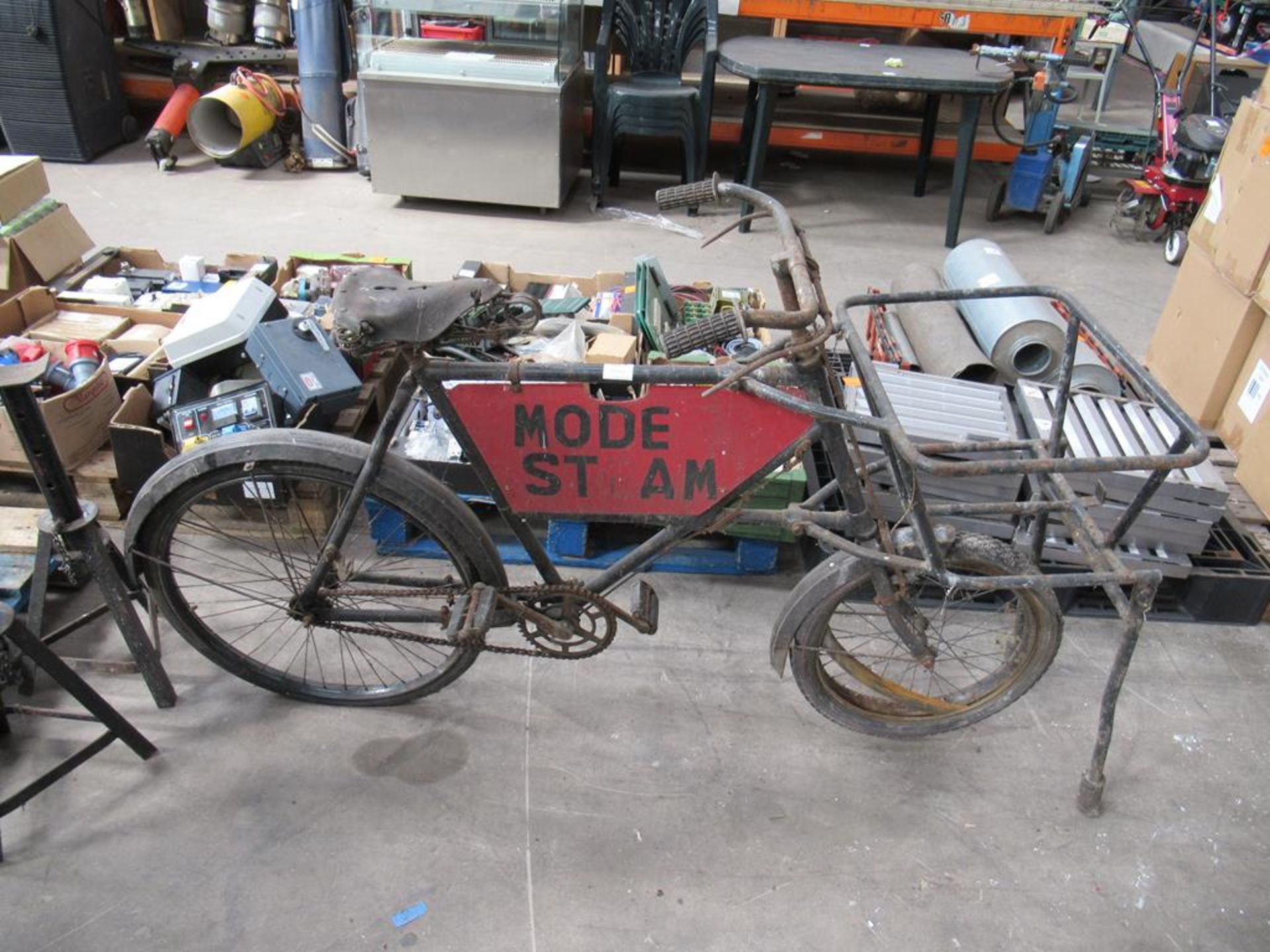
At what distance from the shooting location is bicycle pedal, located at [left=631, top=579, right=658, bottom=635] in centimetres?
231

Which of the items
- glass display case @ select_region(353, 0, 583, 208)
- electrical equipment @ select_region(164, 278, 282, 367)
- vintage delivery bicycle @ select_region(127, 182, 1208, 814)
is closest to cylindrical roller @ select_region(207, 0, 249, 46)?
glass display case @ select_region(353, 0, 583, 208)

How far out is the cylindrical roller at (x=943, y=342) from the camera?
351 centimetres

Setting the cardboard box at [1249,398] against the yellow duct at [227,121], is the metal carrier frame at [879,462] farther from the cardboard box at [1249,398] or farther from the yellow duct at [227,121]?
the yellow duct at [227,121]

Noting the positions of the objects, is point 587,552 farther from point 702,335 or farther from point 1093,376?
point 1093,376

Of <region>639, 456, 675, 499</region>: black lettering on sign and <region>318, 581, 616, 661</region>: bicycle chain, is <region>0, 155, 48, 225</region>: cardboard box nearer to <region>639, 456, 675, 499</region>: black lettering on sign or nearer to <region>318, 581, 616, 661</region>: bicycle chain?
<region>318, 581, 616, 661</region>: bicycle chain

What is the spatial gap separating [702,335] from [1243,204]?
281 centimetres

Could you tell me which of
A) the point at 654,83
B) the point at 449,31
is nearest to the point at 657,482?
the point at 654,83

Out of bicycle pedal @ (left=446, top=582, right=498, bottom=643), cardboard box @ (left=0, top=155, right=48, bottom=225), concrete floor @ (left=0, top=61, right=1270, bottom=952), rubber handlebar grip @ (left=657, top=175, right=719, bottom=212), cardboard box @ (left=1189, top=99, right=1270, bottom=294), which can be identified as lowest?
concrete floor @ (left=0, top=61, right=1270, bottom=952)

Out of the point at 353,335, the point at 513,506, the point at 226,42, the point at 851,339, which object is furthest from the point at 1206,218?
the point at 226,42

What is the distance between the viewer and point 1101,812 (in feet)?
7.66

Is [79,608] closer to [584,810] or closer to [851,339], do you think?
[584,810]

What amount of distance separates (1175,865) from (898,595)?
3.00 feet

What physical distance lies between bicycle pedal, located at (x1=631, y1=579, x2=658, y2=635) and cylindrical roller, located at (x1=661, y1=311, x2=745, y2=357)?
746mm

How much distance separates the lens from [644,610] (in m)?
2.33
